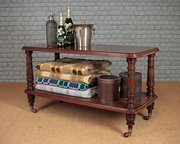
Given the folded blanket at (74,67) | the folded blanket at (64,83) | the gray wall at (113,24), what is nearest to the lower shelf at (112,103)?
the folded blanket at (64,83)

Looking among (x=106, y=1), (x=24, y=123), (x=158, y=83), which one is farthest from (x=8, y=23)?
(x=158, y=83)

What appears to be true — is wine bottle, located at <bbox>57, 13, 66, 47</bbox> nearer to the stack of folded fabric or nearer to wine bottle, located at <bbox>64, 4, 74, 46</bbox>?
wine bottle, located at <bbox>64, 4, 74, 46</bbox>

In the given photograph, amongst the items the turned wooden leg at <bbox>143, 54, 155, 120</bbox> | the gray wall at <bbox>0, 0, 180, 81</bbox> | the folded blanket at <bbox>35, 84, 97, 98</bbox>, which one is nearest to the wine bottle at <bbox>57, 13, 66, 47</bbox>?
the folded blanket at <bbox>35, 84, 97, 98</bbox>

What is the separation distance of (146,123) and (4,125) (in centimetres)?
148

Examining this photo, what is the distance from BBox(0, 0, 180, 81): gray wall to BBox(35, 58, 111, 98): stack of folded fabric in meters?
1.65

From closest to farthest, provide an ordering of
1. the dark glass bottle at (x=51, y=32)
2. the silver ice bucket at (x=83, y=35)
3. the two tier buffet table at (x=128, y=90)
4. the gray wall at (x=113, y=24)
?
1. the two tier buffet table at (x=128, y=90)
2. the silver ice bucket at (x=83, y=35)
3. the dark glass bottle at (x=51, y=32)
4. the gray wall at (x=113, y=24)

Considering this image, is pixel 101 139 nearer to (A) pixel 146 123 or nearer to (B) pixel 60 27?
(A) pixel 146 123

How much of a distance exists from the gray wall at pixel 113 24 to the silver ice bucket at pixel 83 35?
1.85 metres

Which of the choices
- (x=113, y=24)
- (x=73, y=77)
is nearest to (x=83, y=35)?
(x=73, y=77)

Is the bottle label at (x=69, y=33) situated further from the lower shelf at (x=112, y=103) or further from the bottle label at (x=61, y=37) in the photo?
the lower shelf at (x=112, y=103)

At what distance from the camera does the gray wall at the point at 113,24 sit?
14.9 feet

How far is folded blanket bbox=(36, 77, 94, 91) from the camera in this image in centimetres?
278

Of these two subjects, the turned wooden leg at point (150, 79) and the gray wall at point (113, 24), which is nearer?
the turned wooden leg at point (150, 79)

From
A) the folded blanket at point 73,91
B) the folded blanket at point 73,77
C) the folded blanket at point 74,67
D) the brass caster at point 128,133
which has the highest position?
the folded blanket at point 74,67
